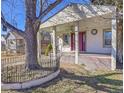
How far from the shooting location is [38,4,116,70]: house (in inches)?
534

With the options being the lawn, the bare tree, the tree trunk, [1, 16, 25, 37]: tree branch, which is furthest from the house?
[1, 16, 25, 37]: tree branch

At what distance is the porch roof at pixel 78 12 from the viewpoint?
13750mm

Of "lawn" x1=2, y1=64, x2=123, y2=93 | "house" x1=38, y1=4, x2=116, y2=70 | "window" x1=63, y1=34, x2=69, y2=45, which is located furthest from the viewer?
"window" x1=63, y1=34, x2=69, y2=45

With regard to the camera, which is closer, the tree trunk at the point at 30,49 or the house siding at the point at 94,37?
the tree trunk at the point at 30,49

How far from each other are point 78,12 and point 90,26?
315 cm

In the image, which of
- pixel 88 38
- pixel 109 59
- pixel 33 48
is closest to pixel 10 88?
pixel 33 48

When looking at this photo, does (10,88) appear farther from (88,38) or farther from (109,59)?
(88,38)

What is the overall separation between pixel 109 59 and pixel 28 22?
5206mm

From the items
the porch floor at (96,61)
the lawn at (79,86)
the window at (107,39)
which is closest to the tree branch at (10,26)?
the lawn at (79,86)

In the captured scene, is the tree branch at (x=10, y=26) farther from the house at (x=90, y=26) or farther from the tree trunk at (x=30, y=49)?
the house at (x=90, y=26)

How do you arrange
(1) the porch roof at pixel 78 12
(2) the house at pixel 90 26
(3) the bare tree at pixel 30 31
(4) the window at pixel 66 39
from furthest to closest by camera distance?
(4) the window at pixel 66 39 < (1) the porch roof at pixel 78 12 < (2) the house at pixel 90 26 < (3) the bare tree at pixel 30 31

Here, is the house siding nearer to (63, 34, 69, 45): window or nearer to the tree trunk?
(63, 34, 69, 45): window

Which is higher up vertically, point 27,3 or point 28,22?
point 27,3

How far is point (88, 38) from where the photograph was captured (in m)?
20.2
